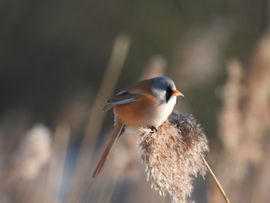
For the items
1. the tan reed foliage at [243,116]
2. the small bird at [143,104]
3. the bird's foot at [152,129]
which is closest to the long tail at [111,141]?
the small bird at [143,104]

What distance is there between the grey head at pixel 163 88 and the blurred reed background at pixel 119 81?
0.40 meters

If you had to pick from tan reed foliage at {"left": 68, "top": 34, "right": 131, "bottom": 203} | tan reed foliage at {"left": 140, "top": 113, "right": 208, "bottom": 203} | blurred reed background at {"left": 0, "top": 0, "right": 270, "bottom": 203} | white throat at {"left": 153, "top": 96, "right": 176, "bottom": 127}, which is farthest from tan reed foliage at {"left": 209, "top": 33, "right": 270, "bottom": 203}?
tan reed foliage at {"left": 140, "top": 113, "right": 208, "bottom": 203}

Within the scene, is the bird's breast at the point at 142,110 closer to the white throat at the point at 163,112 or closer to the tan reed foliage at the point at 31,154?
the white throat at the point at 163,112

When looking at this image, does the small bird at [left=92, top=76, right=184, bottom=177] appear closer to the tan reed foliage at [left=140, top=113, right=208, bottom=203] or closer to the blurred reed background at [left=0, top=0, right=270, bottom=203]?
the tan reed foliage at [left=140, top=113, right=208, bottom=203]

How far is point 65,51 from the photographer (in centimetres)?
1756

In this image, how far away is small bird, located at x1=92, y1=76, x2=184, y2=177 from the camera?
3385 millimetres

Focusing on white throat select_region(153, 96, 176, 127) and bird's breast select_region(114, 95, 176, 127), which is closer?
white throat select_region(153, 96, 176, 127)

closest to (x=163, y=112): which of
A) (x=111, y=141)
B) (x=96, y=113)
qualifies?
(x=111, y=141)

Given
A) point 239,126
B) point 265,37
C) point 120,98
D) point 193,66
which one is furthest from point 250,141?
point 193,66

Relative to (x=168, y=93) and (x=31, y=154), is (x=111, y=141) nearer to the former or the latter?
(x=168, y=93)

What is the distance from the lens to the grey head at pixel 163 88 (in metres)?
3.42

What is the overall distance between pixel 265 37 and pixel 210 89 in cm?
1125

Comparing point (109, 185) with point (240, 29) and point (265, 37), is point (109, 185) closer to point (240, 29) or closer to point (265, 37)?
point (265, 37)

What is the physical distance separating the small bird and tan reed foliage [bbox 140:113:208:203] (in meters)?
0.22
